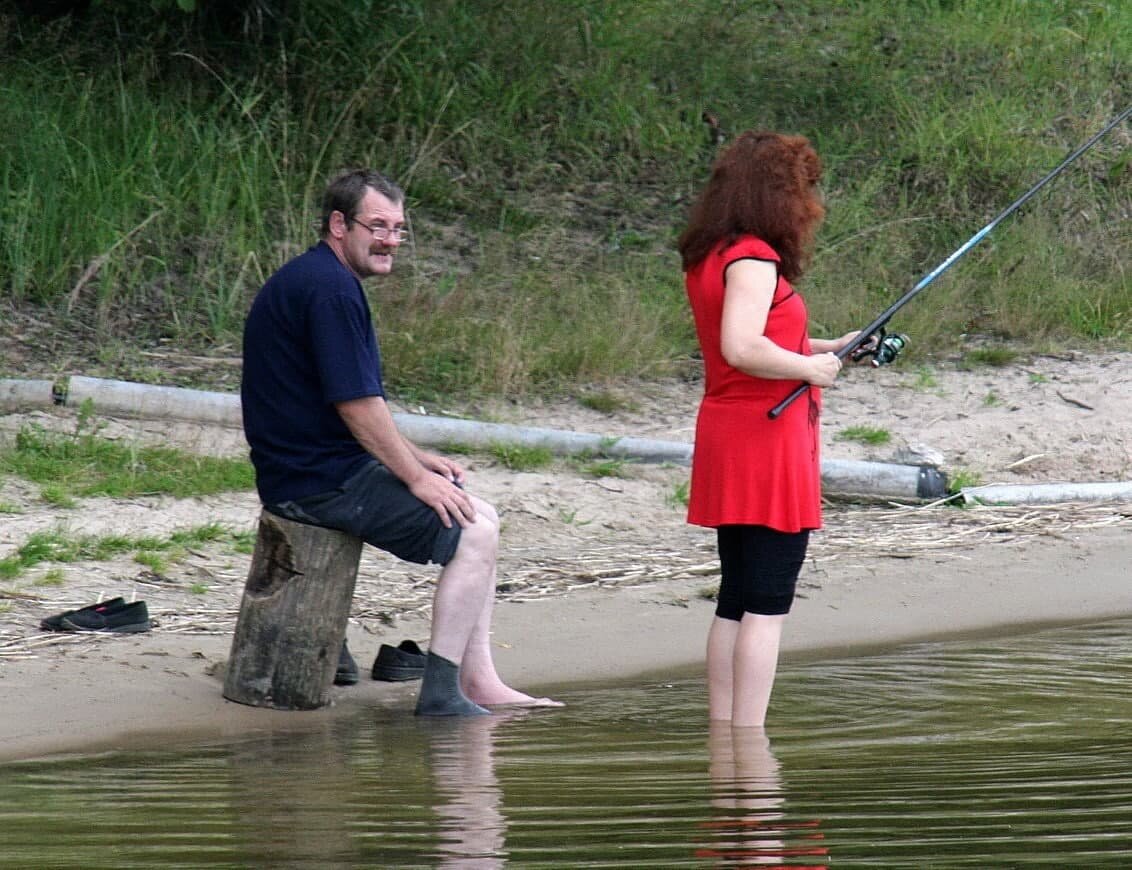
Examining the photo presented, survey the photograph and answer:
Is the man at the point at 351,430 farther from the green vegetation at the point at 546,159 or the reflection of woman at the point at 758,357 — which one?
the green vegetation at the point at 546,159

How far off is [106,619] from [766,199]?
2541 mm

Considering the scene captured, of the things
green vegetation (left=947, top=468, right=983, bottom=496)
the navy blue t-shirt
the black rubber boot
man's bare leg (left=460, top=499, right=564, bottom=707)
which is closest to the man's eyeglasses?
the navy blue t-shirt

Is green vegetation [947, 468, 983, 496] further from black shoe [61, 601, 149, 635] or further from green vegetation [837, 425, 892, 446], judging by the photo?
black shoe [61, 601, 149, 635]

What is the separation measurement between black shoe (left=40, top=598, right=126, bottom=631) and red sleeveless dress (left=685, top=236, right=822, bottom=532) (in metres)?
2.14

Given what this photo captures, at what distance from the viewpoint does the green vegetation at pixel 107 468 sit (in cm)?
728

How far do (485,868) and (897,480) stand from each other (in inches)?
190

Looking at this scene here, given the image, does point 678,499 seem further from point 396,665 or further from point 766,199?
point 766,199

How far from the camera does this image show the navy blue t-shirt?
4.82 meters

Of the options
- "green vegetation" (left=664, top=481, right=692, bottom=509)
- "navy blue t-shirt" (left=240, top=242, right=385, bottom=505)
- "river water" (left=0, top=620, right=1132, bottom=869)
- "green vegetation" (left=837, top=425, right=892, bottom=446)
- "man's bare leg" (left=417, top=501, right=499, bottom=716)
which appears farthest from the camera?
"green vegetation" (left=837, top=425, right=892, bottom=446)

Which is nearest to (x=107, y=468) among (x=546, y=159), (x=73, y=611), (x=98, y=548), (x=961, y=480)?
(x=98, y=548)

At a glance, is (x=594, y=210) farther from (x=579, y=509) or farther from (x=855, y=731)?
(x=855, y=731)

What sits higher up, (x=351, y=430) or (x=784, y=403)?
(x=784, y=403)

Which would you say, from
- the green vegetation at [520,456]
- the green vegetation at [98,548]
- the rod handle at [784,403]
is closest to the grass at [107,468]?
the green vegetation at [98,548]

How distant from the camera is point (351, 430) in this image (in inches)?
192
